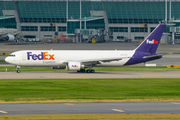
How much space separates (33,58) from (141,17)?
135942 millimetres

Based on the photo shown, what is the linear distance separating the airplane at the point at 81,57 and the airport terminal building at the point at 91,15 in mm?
118721

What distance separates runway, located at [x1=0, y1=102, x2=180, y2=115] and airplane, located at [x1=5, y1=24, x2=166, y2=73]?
2539cm

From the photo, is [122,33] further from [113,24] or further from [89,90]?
[89,90]

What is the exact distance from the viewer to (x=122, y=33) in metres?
186

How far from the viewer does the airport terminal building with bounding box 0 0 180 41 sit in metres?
181

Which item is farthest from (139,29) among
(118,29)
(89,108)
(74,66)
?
(89,108)

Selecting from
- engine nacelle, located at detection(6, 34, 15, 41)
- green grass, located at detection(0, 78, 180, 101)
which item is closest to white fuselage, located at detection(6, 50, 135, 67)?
green grass, located at detection(0, 78, 180, 101)

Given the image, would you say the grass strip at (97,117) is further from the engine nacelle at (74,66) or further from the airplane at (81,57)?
the airplane at (81,57)

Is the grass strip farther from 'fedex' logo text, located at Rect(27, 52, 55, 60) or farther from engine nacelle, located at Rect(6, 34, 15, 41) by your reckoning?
engine nacelle, located at Rect(6, 34, 15, 41)

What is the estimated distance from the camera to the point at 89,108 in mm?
27875

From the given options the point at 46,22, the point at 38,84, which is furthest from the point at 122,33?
the point at 38,84

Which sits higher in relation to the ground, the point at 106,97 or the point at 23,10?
the point at 23,10

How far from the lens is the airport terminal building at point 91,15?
181250 mm

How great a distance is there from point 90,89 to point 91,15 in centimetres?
15021
